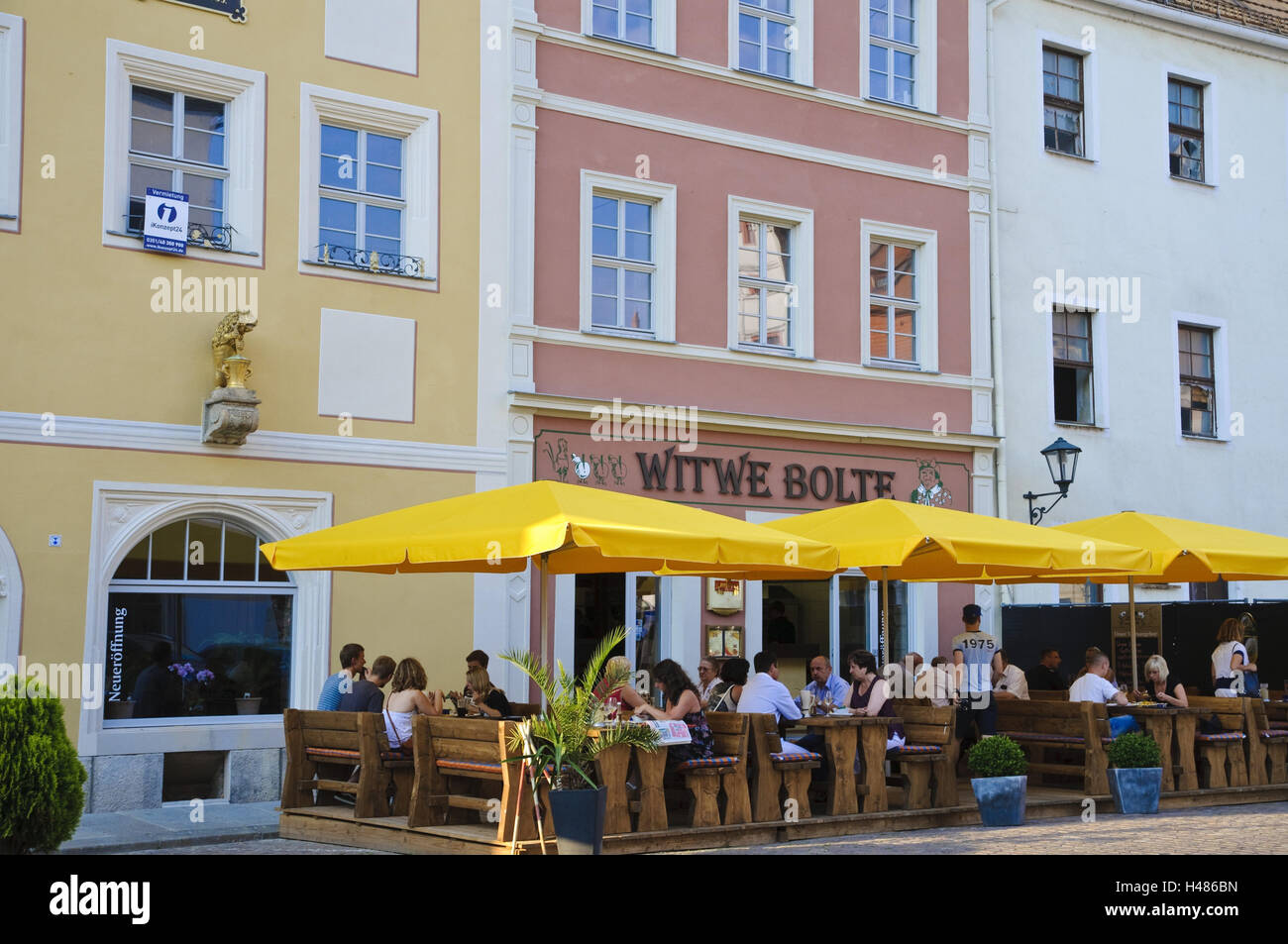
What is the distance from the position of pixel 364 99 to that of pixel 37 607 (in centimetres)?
558

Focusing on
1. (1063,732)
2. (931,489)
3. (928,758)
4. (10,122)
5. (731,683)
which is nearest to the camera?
(928,758)

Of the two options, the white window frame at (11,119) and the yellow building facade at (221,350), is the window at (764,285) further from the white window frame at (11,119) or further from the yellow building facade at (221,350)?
the white window frame at (11,119)

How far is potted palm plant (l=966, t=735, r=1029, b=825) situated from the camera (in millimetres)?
12242

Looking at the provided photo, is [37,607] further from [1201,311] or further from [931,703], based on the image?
[1201,311]

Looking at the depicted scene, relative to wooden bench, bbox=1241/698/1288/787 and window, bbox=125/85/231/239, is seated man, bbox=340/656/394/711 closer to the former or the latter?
window, bbox=125/85/231/239

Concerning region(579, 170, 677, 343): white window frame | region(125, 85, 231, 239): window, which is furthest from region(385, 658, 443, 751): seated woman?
region(579, 170, 677, 343): white window frame

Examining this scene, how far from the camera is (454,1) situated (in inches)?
618

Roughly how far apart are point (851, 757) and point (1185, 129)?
42.9ft

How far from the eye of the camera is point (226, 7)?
1441cm

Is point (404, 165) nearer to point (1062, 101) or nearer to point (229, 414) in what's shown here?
point (229, 414)

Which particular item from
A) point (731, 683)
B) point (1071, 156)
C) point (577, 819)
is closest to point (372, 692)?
point (731, 683)

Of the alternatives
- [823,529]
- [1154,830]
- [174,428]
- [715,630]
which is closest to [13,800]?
[174,428]

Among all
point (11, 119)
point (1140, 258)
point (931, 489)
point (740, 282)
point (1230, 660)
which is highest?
point (1140, 258)

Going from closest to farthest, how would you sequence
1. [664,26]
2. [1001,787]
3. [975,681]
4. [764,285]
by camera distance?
[1001,787] → [975,681] → [664,26] → [764,285]
